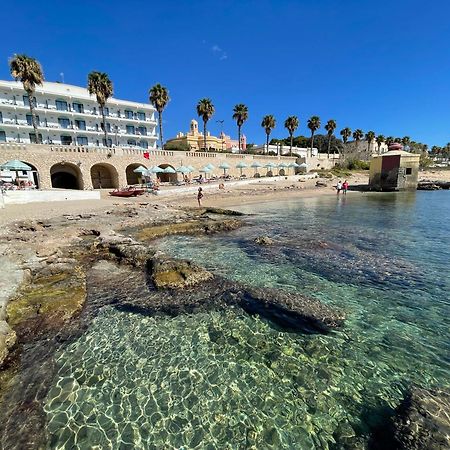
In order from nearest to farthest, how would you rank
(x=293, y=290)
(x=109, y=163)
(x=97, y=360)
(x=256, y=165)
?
(x=97, y=360)
(x=293, y=290)
(x=109, y=163)
(x=256, y=165)

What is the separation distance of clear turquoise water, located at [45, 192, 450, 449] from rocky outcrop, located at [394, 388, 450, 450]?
28 cm

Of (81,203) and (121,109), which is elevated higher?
(121,109)

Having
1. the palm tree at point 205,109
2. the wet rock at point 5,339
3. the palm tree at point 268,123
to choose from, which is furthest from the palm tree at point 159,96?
the wet rock at point 5,339

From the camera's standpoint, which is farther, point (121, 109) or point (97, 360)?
point (121, 109)

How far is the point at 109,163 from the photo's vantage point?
37688 millimetres

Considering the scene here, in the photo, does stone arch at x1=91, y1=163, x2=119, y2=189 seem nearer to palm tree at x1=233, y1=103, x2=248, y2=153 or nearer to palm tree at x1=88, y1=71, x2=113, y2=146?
palm tree at x1=88, y1=71, x2=113, y2=146

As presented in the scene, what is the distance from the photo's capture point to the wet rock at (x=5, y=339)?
208 inches

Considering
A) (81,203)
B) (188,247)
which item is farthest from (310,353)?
(81,203)

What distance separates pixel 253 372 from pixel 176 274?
4.55m

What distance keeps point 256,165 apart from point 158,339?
4739cm

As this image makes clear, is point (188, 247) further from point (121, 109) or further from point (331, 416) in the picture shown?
point (121, 109)

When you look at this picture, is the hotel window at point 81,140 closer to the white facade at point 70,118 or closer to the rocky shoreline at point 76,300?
the white facade at point 70,118

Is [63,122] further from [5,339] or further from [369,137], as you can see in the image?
[369,137]

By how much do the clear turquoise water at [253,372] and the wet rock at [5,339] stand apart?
3.65 feet
